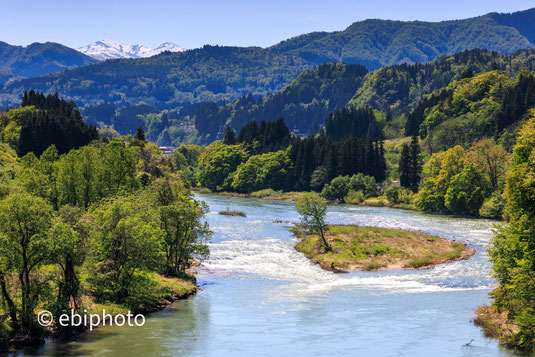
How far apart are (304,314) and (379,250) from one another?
32268mm

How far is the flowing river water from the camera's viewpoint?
1751 inches

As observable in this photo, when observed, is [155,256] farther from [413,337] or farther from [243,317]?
[413,337]

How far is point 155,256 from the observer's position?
52.9 metres

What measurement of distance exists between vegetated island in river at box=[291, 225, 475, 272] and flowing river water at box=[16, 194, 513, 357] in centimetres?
223

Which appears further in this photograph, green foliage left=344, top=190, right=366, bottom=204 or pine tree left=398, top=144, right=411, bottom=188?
green foliage left=344, top=190, right=366, bottom=204

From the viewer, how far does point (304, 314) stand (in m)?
54.5

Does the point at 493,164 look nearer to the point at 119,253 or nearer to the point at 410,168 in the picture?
the point at 410,168

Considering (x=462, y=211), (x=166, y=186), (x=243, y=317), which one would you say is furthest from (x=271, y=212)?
(x=243, y=317)

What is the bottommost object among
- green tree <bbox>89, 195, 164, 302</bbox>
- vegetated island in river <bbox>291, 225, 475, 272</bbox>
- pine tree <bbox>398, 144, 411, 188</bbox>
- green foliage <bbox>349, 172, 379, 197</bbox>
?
vegetated island in river <bbox>291, 225, 475, 272</bbox>

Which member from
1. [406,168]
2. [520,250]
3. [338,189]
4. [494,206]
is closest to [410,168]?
[406,168]

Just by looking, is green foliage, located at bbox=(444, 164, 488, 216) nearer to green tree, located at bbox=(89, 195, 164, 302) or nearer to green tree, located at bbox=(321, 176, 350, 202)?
green tree, located at bbox=(321, 176, 350, 202)

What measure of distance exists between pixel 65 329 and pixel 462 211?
370 ft

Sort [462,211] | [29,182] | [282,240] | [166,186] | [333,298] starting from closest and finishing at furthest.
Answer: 1. [333,298]
2. [29,182]
3. [166,186]
4. [282,240]
5. [462,211]

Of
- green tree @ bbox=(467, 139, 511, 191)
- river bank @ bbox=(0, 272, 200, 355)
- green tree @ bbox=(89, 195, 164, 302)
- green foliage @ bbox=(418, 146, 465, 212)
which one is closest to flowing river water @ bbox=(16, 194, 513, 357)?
river bank @ bbox=(0, 272, 200, 355)
